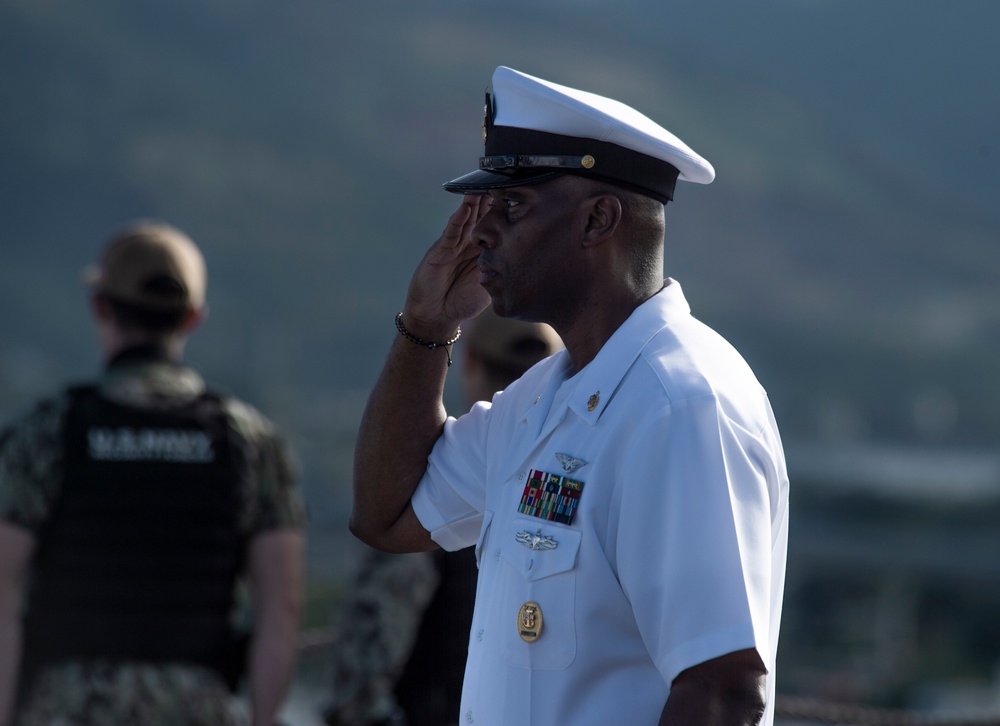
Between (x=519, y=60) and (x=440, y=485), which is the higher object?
(x=519, y=60)

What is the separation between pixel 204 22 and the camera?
82312mm

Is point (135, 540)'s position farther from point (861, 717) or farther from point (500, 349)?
point (861, 717)

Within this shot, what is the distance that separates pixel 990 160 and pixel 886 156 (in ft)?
18.1

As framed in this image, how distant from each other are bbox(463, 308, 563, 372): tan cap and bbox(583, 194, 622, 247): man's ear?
3.09 feet

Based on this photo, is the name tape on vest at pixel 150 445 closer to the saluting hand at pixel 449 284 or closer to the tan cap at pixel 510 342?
the tan cap at pixel 510 342

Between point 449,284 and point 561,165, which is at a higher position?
point 561,165

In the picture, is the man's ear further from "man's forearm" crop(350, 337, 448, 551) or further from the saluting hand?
"man's forearm" crop(350, 337, 448, 551)

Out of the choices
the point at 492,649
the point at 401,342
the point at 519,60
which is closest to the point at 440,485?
the point at 401,342

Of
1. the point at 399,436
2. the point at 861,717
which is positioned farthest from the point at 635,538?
the point at 861,717

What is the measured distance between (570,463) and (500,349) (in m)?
1.10

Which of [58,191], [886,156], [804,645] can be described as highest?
[886,156]

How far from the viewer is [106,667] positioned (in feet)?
10.2

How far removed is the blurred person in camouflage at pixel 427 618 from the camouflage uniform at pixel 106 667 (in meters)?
0.50

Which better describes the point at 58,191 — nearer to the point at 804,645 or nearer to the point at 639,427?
the point at 804,645
